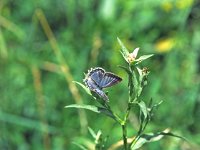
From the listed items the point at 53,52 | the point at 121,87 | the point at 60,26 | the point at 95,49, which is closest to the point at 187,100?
the point at 121,87

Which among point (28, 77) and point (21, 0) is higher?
point (21, 0)

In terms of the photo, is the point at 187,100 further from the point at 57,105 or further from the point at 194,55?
the point at 57,105

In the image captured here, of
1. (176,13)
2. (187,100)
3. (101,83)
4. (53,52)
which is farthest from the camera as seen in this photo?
(176,13)

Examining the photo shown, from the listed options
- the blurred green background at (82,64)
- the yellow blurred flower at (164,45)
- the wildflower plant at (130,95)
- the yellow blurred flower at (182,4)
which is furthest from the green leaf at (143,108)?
the yellow blurred flower at (182,4)

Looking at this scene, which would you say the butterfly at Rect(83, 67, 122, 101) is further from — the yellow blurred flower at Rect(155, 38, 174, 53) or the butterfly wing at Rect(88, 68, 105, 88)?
the yellow blurred flower at Rect(155, 38, 174, 53)

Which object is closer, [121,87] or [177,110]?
[177,110]

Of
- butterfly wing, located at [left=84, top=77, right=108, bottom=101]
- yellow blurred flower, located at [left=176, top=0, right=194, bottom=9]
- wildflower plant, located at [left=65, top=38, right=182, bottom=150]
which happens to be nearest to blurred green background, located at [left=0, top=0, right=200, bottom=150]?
yellow blurred flower, located at [left=176, top=0, right=194, bottom=9]
